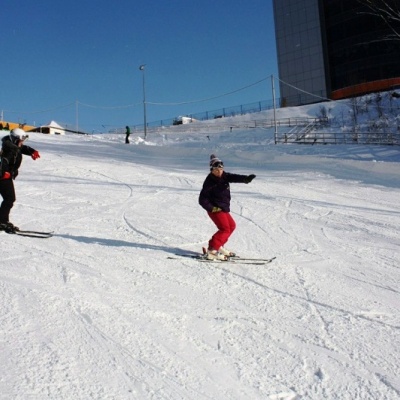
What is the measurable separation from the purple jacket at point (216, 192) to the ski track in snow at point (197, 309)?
2.75ft

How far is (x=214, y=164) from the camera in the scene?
5.51 m

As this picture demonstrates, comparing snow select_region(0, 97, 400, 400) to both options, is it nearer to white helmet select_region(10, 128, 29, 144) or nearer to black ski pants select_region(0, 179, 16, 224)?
black ski pants select_region(0, 179, 16, 224)

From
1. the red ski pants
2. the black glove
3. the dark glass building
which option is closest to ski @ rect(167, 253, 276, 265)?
the red ski pants

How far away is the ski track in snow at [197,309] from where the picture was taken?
2725 millimetres

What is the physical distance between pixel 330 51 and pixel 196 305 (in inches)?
2470

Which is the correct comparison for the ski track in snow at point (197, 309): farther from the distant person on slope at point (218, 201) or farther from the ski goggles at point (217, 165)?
the ski goggles at point (217, 165)

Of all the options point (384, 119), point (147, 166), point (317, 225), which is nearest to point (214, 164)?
point (317, 225)

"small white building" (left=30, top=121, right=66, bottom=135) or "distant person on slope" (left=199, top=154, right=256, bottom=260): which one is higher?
"small white building" (left=30, top=121, right=66, bottom=135)

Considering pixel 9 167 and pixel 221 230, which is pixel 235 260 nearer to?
pixel 221 230

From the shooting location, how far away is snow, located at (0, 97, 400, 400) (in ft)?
8.97

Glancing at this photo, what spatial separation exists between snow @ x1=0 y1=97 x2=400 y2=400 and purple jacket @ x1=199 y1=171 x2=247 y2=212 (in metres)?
0.83

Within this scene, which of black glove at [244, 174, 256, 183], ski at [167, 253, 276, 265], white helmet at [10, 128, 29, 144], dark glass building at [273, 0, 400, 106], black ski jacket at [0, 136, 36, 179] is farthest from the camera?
dark glass building at [273, 0, 400, 106]

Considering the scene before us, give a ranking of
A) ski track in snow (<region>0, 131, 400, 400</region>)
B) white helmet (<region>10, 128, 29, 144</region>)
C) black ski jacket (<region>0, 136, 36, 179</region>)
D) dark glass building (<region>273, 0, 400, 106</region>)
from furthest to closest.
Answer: dark glass building (<region>273, 0, 400, 106</region>), white helmet (<region>10, 128, 29, 144</region>), black ski jacket (<region>0, 136, 36, 179</region>), ski track in snow (<region>0, 131, 400, 400</region>)

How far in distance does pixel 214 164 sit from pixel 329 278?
2113 millimetres
